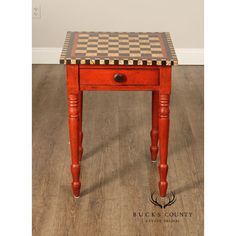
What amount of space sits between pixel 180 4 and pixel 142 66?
2.32 metres

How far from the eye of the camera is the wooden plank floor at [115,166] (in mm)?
3006

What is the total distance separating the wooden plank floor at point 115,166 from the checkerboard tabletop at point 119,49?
2.17ft

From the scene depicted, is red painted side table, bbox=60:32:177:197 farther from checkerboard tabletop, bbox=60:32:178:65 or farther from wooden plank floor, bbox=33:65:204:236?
wooden plank floor, bbox=33:65:204:236

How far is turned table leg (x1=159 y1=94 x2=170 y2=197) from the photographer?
3004 mm

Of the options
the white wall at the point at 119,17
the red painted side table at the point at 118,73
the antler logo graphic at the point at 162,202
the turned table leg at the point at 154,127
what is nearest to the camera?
the red painted side table at the point at 118,73

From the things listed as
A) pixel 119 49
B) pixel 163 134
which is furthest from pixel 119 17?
pixel 163 134

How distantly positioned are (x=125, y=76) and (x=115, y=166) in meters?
0.72

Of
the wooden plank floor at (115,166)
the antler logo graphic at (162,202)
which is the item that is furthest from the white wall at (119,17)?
the antler logo graphic at (162,202)

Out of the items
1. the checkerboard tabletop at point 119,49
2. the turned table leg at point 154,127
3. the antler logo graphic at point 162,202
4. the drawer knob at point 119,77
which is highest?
the checkerboard tabletop at point 119,49

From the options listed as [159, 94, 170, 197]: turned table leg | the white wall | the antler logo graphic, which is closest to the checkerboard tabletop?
[159, 94, 170, 197]: turned table leg

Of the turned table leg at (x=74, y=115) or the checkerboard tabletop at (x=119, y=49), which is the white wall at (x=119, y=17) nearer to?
the checkerboard tabletop at (x=119, y=49)

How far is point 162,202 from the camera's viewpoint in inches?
125
